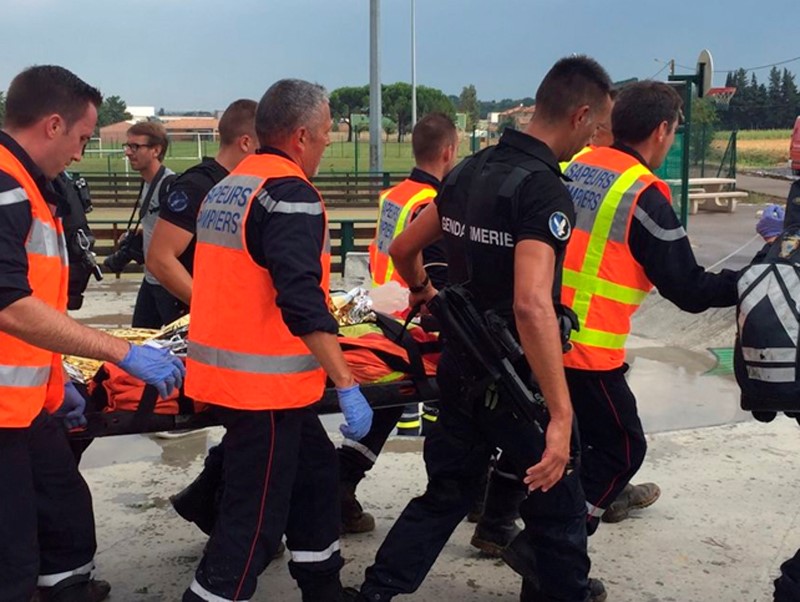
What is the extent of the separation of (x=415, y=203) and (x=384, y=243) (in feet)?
1.34

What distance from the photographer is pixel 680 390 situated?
653 cm

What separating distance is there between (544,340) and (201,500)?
5.92 feet

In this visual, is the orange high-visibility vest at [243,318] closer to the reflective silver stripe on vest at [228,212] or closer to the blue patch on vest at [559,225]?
the reflective silver stripe on vest at [228,212]

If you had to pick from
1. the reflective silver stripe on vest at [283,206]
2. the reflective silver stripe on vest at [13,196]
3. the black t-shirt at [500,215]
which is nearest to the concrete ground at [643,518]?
the black t-shirt at [500,215]

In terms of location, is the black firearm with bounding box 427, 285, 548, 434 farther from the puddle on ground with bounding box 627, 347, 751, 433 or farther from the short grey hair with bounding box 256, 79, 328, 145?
the puddle on ground with bounding box 627, 347, 751, 433

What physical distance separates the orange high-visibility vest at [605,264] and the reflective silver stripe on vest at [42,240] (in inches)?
73.7

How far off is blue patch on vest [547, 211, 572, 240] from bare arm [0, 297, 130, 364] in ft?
4.35

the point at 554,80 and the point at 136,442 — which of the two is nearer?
the point at 554,80

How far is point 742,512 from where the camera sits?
14.1ft

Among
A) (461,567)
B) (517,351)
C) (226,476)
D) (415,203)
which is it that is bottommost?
(461,567)

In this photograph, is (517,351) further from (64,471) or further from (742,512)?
(742,512)

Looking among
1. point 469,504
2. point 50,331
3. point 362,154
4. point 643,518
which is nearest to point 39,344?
point 50,331

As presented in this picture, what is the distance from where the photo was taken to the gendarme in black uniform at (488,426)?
2721 millimetres

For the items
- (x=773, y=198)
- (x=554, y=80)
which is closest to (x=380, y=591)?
(x=554, y=80)
